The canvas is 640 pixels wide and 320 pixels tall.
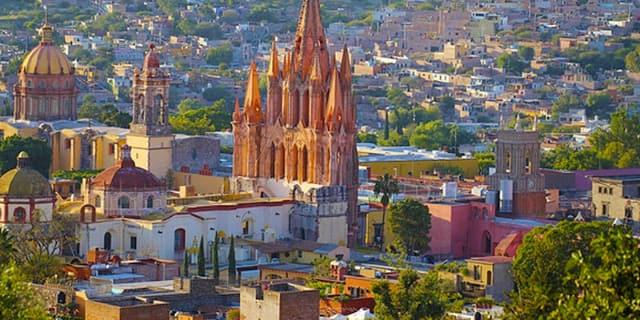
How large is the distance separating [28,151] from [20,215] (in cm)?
1594

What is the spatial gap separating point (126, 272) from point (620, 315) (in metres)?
28.1

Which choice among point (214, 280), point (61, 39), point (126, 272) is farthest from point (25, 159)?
point (61, 39)

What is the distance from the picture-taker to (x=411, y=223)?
227ft

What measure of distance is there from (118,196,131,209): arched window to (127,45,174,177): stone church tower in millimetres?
8699

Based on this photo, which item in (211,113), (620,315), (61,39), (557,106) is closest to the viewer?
(620,315)

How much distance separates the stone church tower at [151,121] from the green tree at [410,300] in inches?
848

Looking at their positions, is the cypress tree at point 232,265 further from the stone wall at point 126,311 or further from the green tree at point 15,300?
the green tree at point 15,300

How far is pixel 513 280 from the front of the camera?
199 ft

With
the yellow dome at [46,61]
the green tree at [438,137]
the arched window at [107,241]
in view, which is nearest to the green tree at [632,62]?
the green tree at [438,137]

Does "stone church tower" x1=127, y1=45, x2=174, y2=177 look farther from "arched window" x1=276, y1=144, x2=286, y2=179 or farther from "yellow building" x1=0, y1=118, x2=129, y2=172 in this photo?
"arched window" x1=276, y1=144, x2=286, y2=179

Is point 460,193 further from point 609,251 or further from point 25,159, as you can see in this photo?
point 609,251

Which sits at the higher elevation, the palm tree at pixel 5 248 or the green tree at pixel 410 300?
the palm tree at pixel 5 248

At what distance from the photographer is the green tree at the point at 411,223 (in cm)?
6938

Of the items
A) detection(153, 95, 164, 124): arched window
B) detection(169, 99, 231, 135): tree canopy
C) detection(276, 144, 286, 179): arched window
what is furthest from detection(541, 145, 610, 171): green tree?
detection(276, 144, 286, 179): arched window
